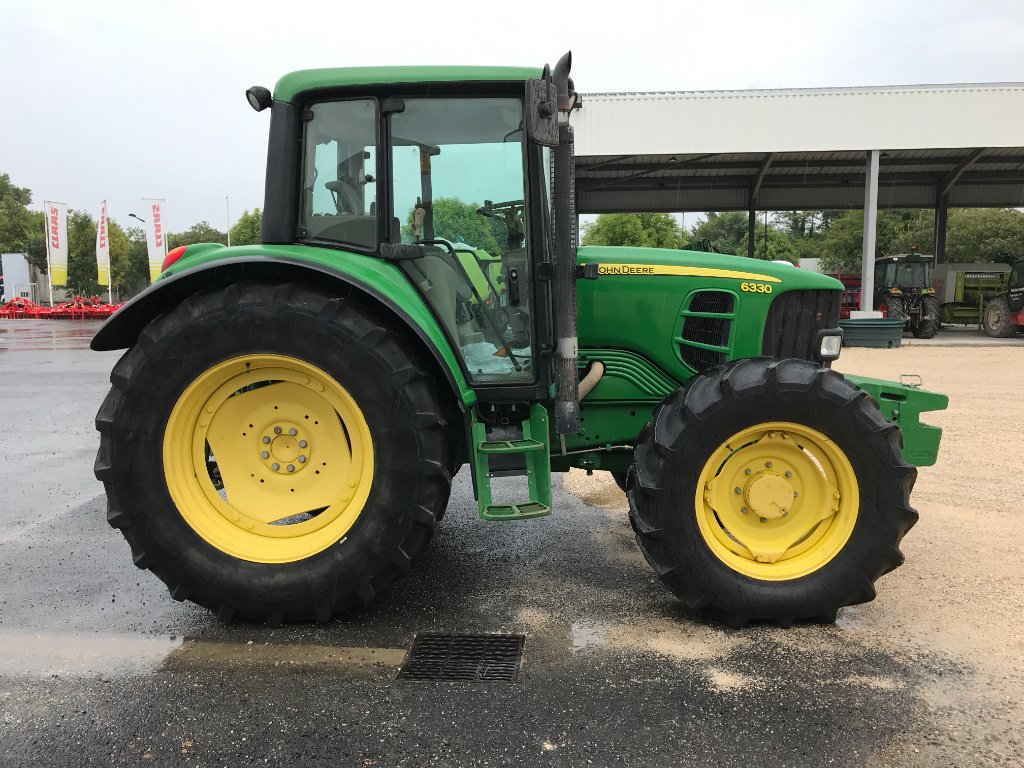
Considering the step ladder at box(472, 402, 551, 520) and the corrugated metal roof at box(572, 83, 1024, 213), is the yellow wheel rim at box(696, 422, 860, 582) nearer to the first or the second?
the step ladder at box(472, 402, 551, 520)

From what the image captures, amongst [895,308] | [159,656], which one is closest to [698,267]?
[159,656]

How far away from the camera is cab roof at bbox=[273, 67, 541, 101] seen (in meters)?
3.14

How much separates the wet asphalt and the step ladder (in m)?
0.53

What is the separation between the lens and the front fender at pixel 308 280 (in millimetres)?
3029

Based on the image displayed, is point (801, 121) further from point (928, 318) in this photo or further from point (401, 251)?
point (401, 251)

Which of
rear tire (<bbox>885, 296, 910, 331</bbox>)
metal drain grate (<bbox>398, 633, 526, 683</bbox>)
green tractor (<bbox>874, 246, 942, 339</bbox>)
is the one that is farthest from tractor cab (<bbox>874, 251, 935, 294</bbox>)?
metal drain grate (<bbox>398, 633, 526, 683</bbox>)

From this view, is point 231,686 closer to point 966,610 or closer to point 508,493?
point 508,493

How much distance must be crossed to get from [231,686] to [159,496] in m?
0.87

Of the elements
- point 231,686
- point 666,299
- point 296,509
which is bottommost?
point 231,686

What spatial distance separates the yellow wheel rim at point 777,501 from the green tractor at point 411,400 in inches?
0.4

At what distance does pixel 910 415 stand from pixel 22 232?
217ft

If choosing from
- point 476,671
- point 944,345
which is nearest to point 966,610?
point 476,671

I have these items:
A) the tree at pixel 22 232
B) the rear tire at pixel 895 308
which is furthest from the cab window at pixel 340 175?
the tree at pixel 22 232

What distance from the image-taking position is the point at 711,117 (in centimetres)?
1855
